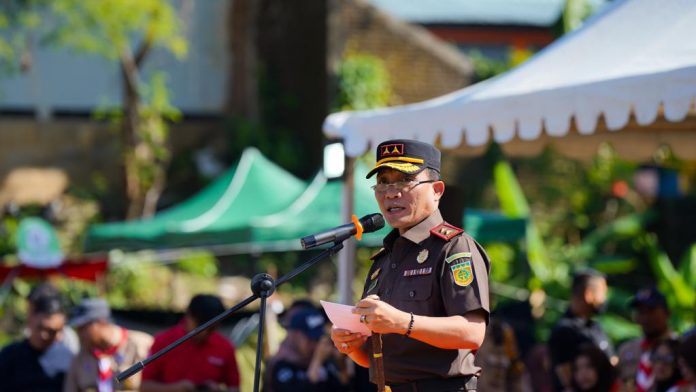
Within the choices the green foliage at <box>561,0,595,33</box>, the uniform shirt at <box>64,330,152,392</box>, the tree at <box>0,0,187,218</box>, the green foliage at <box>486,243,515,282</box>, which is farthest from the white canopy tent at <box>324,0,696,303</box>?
the tree at <box>0,0,187,218</box>

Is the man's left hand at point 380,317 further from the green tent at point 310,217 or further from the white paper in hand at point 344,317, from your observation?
the green tent at point 310,217

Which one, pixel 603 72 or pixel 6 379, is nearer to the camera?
pixel 603 72

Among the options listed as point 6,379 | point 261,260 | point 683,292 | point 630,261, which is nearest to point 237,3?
point 261,260

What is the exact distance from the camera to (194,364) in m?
7.08

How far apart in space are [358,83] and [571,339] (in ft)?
33.8

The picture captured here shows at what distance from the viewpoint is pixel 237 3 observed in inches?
731

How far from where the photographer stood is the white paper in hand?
3.94m

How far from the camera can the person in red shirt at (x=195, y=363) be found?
7.01 meters

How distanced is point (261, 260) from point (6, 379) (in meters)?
9.66

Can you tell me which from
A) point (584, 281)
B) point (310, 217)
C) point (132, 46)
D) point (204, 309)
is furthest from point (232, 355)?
point (132, 46)

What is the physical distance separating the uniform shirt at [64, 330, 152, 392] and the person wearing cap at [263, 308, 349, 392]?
84 cm

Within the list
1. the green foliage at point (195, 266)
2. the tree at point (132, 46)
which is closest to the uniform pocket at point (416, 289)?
the tree at point (132, 46)

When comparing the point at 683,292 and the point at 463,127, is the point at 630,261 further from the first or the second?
the point at 463,127

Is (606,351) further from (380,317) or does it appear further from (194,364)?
(380,317)
